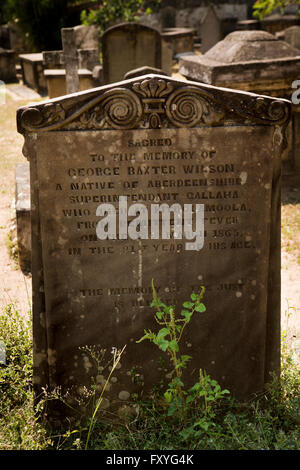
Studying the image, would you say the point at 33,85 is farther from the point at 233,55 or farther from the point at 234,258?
the point at 234,258

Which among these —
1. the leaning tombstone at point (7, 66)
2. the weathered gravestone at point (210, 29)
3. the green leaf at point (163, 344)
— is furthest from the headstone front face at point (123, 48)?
the green leaf at point (163, 344)

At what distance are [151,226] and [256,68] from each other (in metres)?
4.46

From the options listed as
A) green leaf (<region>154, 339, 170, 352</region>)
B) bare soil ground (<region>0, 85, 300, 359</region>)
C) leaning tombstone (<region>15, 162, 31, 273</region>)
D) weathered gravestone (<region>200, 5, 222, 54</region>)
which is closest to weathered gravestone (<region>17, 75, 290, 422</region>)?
green leaf (<region>154, 339, 170, 352</region>)

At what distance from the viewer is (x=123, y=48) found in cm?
1055

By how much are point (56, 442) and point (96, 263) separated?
3.26 ft

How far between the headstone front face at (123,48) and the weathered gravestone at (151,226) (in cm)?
835

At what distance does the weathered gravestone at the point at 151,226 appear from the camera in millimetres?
2613

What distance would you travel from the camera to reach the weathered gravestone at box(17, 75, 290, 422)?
2613 millimetres

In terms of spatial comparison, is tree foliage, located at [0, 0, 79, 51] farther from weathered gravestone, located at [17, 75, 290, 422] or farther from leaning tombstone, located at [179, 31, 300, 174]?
weathered gravestone, located at [17, 75, 290, 422]

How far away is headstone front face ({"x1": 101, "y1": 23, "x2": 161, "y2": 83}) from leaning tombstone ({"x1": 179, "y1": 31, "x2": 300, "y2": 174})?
3.57 meters

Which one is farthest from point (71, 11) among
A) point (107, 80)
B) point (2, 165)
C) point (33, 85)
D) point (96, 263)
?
point (96, 263)

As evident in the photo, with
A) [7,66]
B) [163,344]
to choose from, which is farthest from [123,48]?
[163,344]

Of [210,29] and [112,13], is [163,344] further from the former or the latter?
[210,29]

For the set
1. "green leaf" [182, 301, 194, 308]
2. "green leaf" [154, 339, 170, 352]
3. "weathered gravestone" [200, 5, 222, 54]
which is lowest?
"green leaf" [154, 339, 170, 352]
